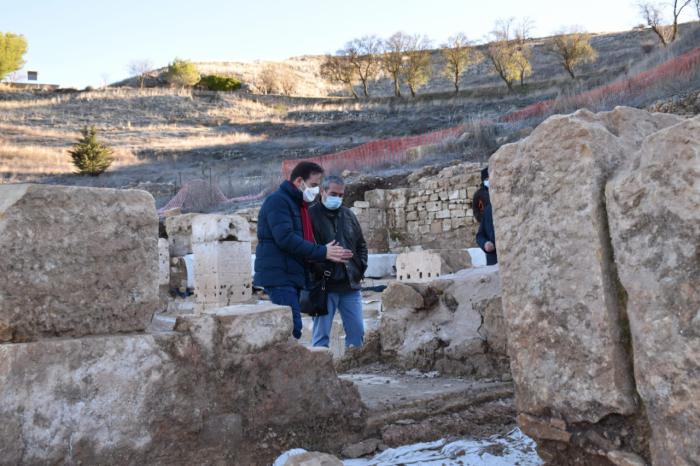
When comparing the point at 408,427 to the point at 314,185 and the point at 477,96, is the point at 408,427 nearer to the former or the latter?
the point at 314,185

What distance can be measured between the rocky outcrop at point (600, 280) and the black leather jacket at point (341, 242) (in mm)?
1891

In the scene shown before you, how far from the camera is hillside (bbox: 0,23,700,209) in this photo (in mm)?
26391

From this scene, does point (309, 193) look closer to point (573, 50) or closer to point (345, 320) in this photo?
point (345, 320)

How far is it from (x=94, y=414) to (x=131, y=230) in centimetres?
72

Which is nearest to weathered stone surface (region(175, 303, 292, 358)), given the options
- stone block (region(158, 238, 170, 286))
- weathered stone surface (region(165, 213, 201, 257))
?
stone block (region(158, 238, 170, 286))

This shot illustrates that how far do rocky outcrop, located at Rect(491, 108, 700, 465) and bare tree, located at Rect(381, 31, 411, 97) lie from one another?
4651 cm

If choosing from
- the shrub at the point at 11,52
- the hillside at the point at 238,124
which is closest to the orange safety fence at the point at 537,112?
the hillside at the point at 238,124

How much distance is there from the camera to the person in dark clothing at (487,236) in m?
5.26

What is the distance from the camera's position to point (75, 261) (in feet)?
7.78

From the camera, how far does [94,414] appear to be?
229 cm

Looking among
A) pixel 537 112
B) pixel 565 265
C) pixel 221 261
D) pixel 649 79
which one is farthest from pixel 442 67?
pixel 565 265

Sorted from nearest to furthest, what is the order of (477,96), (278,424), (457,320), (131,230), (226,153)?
1. (131,230)
2. (278,424)
3. (457,320)
4. (226,153)
5. (477,96)

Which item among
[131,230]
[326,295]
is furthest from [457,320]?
[131,230]

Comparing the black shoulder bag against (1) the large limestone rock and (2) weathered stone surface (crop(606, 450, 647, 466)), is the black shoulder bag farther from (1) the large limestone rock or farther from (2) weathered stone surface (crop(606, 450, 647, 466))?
(2) weathered stone surface (crop(606, 450, 647, 466))
